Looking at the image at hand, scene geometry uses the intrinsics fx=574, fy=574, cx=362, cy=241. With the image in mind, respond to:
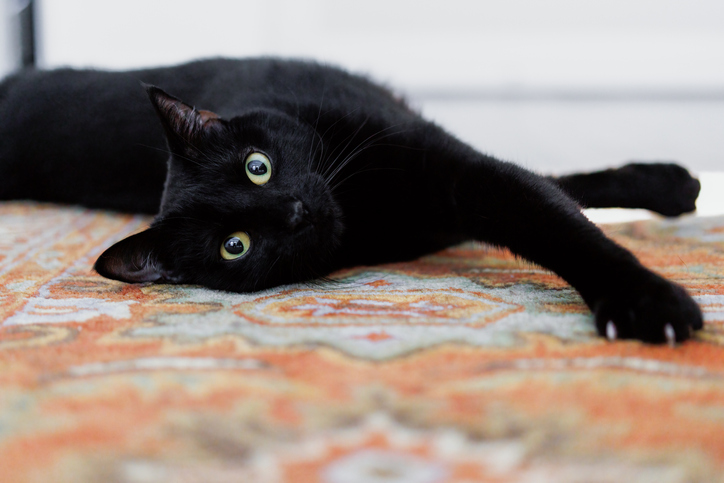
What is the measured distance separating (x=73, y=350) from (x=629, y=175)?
122cm

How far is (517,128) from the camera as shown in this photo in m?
3.15

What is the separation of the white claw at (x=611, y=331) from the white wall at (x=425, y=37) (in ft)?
8.17

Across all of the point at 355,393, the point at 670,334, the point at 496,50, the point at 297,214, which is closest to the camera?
the point at 355,393

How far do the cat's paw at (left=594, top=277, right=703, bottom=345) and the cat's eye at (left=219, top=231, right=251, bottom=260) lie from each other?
1.94 ft

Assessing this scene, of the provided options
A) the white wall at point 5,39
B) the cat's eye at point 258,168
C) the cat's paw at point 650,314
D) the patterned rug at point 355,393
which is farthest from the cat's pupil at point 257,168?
the white wall at point 5,39

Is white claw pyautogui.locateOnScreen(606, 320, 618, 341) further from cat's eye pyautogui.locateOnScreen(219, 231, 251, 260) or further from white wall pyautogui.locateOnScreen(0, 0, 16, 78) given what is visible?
white wall pyautogui.locateOnScreen(0, 0, 16, 78)

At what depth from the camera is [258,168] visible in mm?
1054

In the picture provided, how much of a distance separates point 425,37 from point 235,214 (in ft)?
7.80

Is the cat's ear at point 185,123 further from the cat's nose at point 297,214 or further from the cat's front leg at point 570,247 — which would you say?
the cat's front leg at point 570,247

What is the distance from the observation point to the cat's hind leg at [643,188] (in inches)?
52.8

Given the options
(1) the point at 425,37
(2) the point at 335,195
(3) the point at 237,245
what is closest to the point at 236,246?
(3) the point at 237,245

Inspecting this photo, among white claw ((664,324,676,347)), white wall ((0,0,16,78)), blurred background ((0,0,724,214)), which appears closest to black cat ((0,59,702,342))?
white claw ((664,324,676,347))

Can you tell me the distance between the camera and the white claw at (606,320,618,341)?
683 millimetres

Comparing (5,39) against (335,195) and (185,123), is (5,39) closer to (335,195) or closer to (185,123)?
(185,123)
